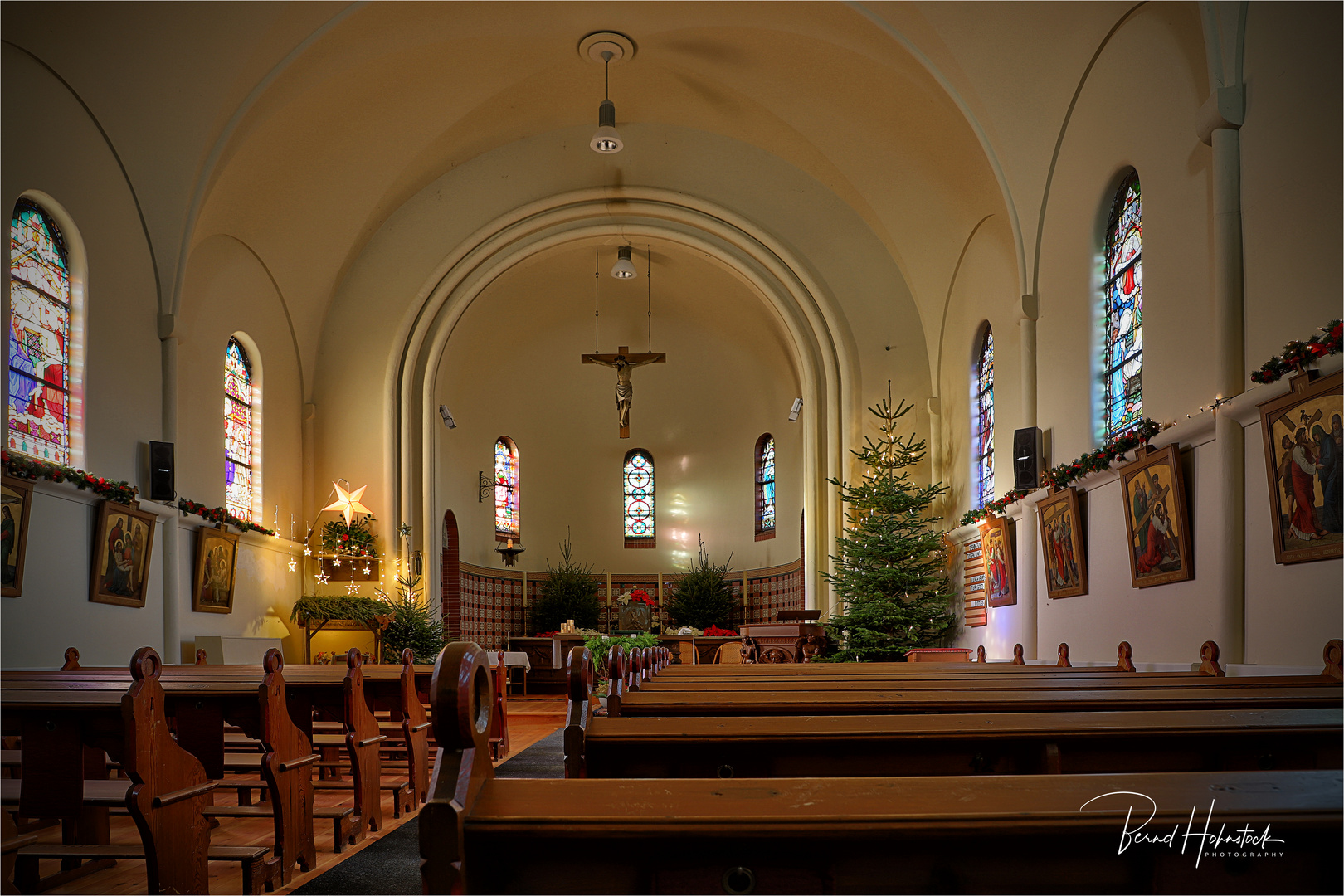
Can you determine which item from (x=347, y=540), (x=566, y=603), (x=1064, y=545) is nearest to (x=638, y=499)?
(x=566, y=603)

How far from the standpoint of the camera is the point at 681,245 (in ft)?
49.6

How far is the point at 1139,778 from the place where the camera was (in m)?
1.73

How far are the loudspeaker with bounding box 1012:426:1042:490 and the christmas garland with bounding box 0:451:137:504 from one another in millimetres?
8065

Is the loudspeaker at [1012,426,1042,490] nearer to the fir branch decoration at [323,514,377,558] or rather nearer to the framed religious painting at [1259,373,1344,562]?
the framed religious painting at [1259,373,1344,562]

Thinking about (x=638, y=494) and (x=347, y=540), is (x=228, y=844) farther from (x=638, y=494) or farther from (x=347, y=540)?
(x=638, y=494)

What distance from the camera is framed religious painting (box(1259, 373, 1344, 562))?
4.86 m

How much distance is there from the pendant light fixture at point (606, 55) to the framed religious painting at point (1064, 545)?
6.67 m

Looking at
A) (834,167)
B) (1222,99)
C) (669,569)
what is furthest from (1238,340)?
(669,569)

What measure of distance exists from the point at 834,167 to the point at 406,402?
22.3ft

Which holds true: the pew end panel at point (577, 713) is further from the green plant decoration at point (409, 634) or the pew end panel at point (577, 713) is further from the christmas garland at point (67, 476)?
the green plant decoration at point (409, 634)

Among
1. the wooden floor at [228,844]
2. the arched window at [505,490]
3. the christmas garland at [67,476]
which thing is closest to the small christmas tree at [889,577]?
the wooden floor at [228,844]

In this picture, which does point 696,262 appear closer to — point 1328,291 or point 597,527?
point 597,527

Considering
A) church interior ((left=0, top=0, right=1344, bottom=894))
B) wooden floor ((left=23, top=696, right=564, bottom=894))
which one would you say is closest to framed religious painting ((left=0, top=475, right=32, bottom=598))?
church interior ((left=0, top=0, right=1344, bottom=894))

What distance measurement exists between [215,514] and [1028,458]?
837 cm
